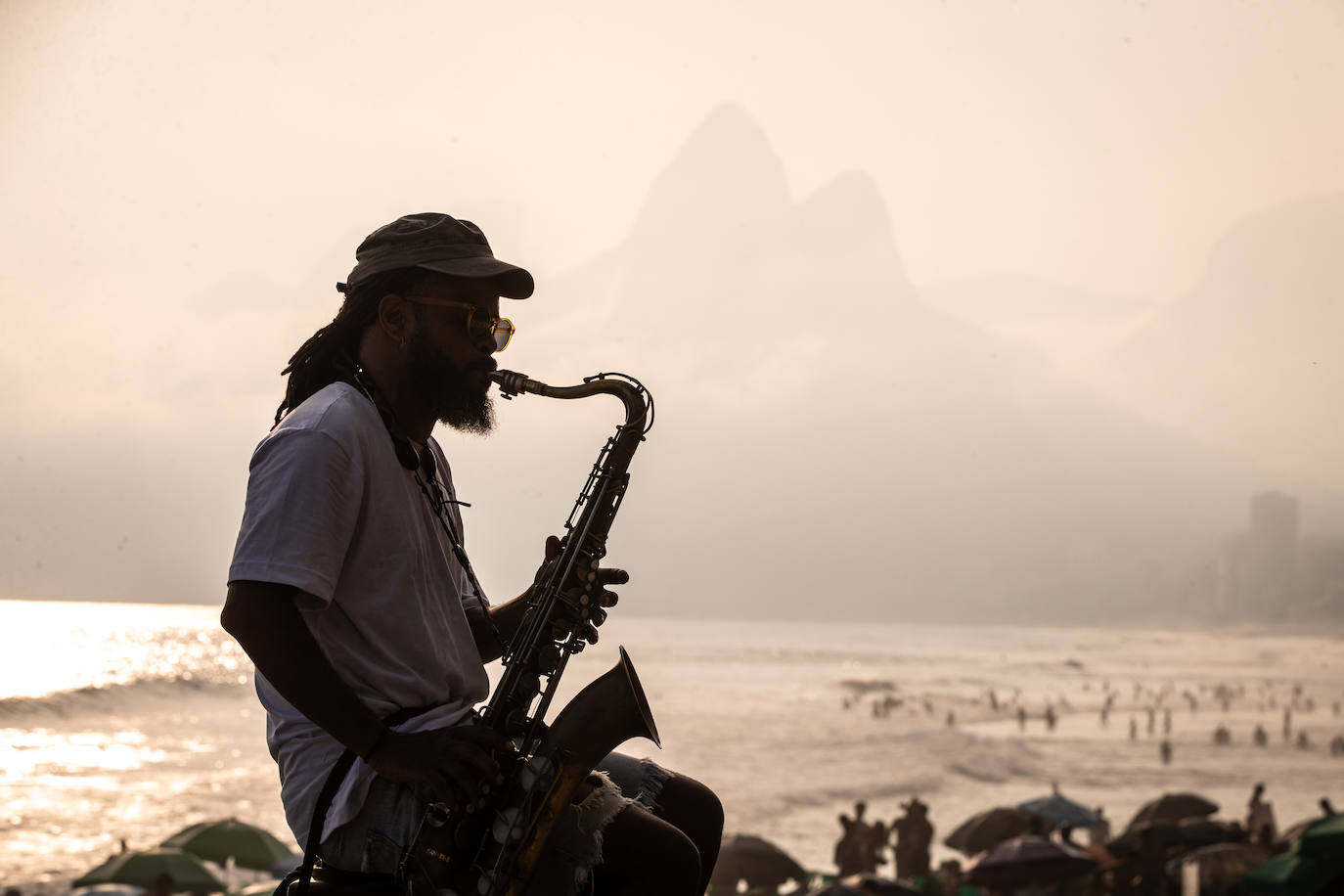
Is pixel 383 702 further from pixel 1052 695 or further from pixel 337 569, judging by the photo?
pixel 1052 695

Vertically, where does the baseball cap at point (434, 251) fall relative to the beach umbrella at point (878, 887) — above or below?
above

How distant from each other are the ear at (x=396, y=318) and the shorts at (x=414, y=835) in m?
0.99

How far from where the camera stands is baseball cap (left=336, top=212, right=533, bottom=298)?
112 inches

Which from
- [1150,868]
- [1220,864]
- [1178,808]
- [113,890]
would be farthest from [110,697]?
[1220,864]

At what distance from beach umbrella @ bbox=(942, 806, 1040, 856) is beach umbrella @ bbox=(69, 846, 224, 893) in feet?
37.4

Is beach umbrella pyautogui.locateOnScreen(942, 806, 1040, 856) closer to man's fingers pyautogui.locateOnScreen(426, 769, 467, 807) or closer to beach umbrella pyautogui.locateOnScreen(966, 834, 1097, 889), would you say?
beach umbrella pyautogui.locateOnScreen(966, 834, 1097, 889)

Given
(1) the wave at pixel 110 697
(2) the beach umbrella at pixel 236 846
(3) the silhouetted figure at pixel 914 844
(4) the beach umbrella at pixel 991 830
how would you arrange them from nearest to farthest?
1. (2) the beach umbrella at pixel 236 846
2. (3) the silhouetted figure at pixel 914 844
3. (4) the beach umbrella at pixel 991 830
4. (1) the wave at pixel 110 697

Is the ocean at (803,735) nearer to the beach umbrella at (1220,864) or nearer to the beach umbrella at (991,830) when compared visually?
the beach umbrella at (991,830)

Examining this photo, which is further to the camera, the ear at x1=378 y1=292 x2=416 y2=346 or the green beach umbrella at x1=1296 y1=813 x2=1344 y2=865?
the green beach umbrella at x1=1296 y1=813 x2=1344 y2=865

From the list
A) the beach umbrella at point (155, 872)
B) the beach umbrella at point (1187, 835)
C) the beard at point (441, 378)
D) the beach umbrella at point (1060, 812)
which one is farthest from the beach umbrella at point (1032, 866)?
the beard at point (441, 378)

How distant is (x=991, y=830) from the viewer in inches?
822

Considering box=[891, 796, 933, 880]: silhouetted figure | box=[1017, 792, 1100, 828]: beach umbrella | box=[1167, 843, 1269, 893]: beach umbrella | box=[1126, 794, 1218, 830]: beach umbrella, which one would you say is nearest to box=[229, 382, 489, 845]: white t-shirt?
box=[1167, 843, 1269, 893]: beach umbrella

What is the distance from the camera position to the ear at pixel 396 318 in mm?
2871

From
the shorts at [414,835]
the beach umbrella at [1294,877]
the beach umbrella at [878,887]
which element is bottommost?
the beach umbrella at [878,887]
